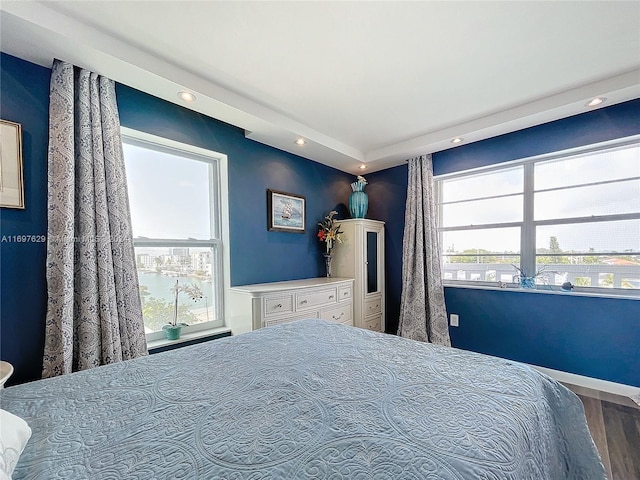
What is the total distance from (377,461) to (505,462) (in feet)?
1.08

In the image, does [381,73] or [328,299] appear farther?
[328,299]

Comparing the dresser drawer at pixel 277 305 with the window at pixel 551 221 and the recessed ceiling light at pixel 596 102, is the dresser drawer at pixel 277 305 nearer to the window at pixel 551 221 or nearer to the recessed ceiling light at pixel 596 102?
the window at pixel 551 221

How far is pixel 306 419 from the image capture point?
0.79 meters

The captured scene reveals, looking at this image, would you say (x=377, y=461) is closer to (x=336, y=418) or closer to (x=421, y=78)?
(x=336, y=418)

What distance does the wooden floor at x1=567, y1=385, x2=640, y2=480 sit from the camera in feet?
4.92

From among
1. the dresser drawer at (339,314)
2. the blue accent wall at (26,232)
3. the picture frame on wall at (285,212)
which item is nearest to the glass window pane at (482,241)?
the dresser drawer at (339,314)

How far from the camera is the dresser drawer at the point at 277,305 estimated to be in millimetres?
2389

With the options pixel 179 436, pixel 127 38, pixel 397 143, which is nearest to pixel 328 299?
pixel 397 143

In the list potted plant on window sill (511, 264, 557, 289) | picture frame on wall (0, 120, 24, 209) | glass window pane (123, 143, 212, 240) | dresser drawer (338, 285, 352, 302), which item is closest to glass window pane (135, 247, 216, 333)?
glass window pane (123, 143, 212, 240)

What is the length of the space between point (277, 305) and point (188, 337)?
2.57 feet

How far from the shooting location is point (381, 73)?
1.96 metres

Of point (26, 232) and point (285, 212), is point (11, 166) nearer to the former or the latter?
point (26, 232)

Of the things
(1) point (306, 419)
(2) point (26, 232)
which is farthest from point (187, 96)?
(1) point (306, 419)

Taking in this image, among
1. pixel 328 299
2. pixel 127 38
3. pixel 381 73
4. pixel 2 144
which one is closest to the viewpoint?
pixel 2 144
